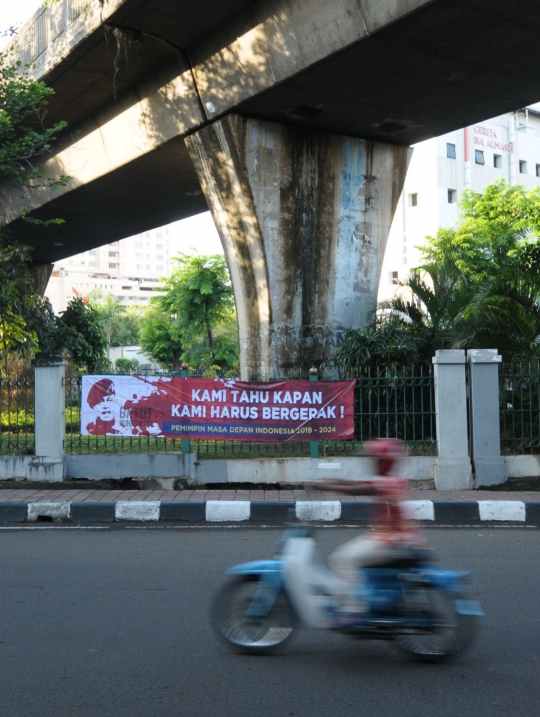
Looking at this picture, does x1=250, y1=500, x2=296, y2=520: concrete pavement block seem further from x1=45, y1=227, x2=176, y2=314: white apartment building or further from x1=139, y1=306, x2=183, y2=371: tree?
x1=45, y1=227, x2=176, y2=314: white apartment building

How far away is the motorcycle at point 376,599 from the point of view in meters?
4.02

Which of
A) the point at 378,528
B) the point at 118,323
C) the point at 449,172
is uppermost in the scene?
the point at 449,172

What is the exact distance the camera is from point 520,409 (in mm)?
10625

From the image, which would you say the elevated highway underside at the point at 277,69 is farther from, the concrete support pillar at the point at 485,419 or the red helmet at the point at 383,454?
the red helmet at the point at 383,454

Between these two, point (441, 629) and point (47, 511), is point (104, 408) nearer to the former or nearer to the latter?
point (47, 511)

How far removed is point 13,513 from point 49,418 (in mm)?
1637

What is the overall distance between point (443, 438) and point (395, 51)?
5.42 meters

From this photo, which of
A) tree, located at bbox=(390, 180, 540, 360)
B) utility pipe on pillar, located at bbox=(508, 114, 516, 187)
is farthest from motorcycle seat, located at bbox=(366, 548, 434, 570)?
utility pipe on pillar, located at bbox=(508, 114, 516, 187)

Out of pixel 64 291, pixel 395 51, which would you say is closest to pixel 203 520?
pixel 395 51

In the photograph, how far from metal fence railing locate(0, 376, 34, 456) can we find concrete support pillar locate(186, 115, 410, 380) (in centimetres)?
518

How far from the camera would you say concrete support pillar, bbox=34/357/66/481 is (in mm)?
10242

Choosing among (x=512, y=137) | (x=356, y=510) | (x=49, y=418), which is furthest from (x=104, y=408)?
(x=512, y=137)

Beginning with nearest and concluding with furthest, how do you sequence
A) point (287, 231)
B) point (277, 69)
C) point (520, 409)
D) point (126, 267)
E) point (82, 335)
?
point (520, 409) → point (277, 69) → point (287, 231) → point (82, 335) → point (126, 267)

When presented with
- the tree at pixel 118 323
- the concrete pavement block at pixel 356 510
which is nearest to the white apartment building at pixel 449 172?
the concrete pavement block at pixel 356 510
